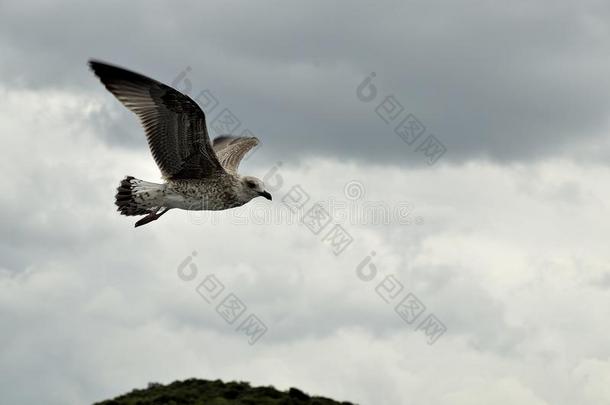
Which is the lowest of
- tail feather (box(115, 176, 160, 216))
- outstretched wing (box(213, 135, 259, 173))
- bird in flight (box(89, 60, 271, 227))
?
tail feather (box(115, 176, 160, 216))

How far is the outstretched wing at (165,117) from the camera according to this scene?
2211 centimetres

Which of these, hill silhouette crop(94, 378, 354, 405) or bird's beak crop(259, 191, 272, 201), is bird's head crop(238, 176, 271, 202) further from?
hill silhouette crop(94, 378, 354, 405)

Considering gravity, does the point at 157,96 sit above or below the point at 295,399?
above

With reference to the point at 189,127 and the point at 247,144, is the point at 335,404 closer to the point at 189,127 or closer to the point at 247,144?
the point at 189,127

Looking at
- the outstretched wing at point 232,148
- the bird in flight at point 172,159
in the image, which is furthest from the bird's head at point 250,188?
the outstretched wing at point 232,148

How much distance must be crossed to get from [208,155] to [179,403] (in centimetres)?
707

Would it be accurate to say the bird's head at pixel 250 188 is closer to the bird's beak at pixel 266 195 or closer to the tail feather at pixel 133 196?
the bird's beak at pixel 266 195

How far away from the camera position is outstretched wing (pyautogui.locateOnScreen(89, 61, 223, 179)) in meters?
22.1

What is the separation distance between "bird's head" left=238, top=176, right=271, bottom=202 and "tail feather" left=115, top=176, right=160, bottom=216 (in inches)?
98.6

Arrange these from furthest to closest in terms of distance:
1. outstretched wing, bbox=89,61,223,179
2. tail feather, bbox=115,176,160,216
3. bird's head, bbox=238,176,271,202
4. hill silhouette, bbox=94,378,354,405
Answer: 1. bird's head, bbox=238,176,271,202
2. tail feather, bbox=115,176,160,216
3. outstretched wing, bbox=89,61,223,179
4. hill silhouette, bbox=94,378,354,405

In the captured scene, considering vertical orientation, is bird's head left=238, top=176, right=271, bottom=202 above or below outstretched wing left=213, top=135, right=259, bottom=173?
below

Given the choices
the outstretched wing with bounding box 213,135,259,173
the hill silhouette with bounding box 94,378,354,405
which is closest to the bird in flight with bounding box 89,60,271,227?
the outstretched wing with bounding box 213,135,259,173

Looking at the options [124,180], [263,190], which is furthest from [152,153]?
[263,190]

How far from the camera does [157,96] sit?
22188 millimetres
